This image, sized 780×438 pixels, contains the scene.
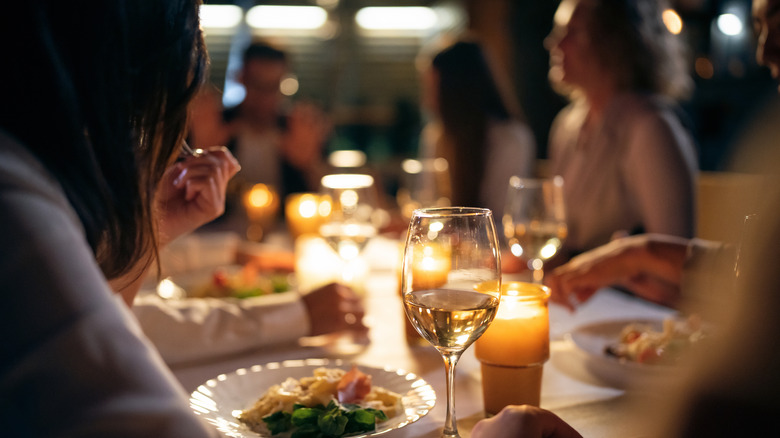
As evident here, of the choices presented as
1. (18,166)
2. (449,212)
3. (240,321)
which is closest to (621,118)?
(240,321)

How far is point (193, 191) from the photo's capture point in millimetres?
974

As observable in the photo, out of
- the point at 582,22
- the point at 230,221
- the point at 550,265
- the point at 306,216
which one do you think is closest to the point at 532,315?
the point at 550,265

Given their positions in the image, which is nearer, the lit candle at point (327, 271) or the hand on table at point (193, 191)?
the hand on table at point (193, 191)

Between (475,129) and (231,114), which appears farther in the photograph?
(231,114)

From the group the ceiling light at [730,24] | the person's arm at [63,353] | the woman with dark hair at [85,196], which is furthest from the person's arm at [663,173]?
the ceiling light at [730,24]

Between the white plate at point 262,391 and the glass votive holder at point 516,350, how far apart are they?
87 mm

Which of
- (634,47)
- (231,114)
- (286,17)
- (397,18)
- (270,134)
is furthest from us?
(397,18)

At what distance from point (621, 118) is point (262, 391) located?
1777 mm

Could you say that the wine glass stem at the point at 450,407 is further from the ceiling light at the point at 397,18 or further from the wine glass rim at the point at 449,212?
the ceiling light at the point at 397,18

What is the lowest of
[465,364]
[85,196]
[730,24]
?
[465,364]

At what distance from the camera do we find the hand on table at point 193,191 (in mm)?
958

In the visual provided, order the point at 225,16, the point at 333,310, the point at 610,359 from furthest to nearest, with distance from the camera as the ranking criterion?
the point at 225,16
the point at 333,310
the point at 610,359

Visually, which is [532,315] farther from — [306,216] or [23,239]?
[306,216]

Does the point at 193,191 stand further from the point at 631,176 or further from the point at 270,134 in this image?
the point at 270,134
